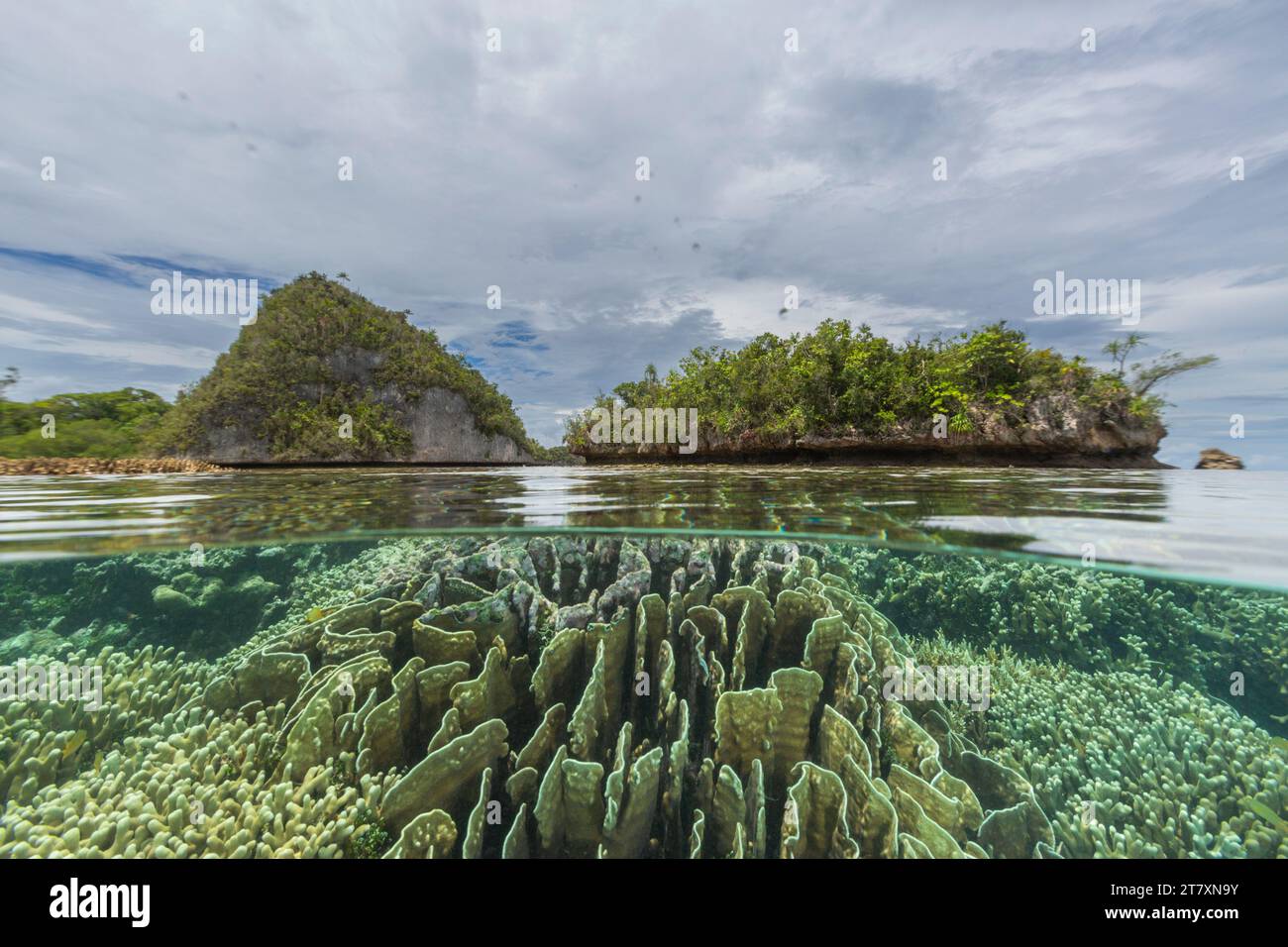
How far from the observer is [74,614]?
8.62 metres

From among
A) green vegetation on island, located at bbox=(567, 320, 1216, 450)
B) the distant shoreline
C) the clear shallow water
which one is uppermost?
green vegetation on island, located at bbox=(567, 320, 1216, 450)

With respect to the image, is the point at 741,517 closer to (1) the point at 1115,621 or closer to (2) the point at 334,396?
(1) the point at 1115,621

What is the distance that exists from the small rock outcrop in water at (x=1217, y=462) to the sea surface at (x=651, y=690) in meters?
22.3

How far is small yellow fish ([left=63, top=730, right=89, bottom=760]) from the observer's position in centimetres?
478

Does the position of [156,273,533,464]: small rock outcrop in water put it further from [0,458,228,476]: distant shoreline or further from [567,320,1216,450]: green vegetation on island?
[567,320,1216,450]: green vegetation on island

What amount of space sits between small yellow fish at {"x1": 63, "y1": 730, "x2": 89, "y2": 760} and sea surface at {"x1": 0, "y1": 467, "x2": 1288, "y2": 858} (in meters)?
0.02

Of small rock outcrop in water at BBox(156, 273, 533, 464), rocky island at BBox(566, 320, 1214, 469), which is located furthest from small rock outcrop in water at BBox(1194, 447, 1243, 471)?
small rock outcrop in water at BBox(156, 273, 533, 464)

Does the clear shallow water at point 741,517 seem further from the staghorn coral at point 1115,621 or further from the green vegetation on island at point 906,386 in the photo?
the green vegetation on island at point 906,386

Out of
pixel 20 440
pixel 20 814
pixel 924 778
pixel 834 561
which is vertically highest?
pixel 20 440

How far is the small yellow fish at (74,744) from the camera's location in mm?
4777

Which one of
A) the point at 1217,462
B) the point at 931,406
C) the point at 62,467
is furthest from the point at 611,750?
the point at 1217,462
